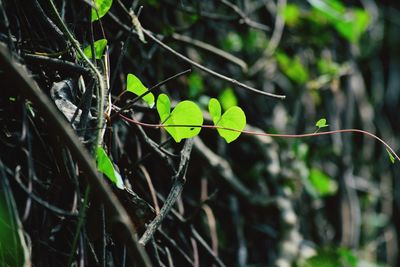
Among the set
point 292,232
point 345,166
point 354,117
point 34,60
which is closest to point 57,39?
point 34,60

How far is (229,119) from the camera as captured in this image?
597mm

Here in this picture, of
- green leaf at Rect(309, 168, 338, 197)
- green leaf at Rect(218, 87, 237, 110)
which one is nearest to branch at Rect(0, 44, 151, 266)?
green leaf at Rect(218, 87, 237, 110)

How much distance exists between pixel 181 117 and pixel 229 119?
7 centimetres

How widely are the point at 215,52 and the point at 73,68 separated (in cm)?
51

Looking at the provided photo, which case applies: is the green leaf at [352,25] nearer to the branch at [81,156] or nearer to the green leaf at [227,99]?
the green leaf at [227,99]

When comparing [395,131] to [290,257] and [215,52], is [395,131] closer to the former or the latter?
[290,257]

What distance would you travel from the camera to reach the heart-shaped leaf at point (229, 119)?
0.59 meters

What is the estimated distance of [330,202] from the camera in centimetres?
145

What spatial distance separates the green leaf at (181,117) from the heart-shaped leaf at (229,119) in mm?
32

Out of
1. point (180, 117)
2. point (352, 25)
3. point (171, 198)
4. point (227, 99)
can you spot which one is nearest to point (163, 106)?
point (180, 117)

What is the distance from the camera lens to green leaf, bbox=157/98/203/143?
58 cm

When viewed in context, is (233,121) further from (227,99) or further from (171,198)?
(227,99)

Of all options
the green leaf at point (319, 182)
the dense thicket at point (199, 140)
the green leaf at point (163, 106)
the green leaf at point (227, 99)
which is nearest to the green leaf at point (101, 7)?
the dense thicket at point (199, 140)

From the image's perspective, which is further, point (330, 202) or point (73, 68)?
point (330, 202)
